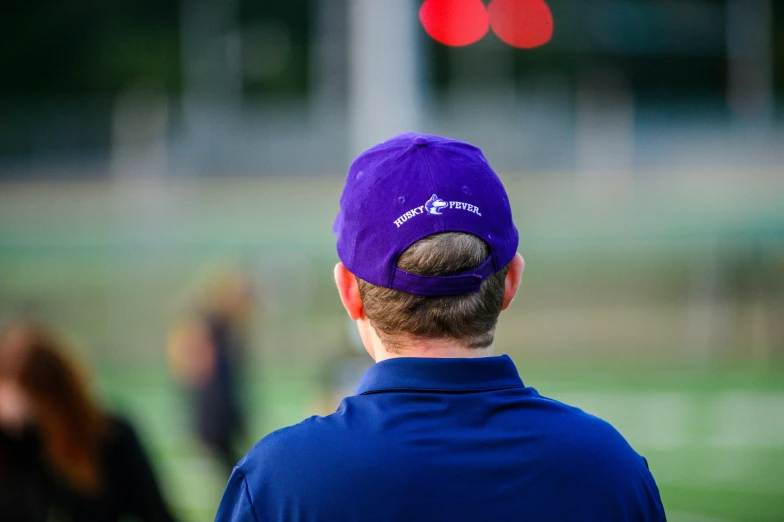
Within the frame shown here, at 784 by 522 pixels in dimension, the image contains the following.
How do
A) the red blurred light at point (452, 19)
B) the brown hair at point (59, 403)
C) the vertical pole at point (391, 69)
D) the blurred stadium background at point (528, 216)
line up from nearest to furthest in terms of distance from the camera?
the brown hair at point (59, 403) < the red blurred light at point (452, 19) < the vertical pole at point (391, 69) < the blurred stadium background at point (528, 216)

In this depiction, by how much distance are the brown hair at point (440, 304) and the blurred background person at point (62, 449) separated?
2.43 m

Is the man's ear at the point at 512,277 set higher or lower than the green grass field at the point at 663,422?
higher

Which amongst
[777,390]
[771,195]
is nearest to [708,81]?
[771,195]

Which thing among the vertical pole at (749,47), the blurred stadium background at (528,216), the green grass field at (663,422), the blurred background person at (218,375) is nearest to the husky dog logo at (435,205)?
the blurred stadium background at (528,216)

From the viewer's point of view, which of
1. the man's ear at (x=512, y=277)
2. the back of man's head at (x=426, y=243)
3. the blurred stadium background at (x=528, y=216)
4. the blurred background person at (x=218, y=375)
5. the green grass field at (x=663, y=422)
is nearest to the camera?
the back of man's head at (x=426, y=243)

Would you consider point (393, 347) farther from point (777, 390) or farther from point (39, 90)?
point (39, 90)

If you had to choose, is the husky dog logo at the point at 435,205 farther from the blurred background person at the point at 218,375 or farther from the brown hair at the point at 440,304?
the blurred background person at the point at 218,375

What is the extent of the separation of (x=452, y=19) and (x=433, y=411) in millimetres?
3849

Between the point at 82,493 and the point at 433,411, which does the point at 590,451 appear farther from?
the point at 82,493

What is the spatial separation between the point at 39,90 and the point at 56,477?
107 feet

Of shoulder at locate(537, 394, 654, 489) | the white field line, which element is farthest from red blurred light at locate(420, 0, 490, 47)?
the white field line

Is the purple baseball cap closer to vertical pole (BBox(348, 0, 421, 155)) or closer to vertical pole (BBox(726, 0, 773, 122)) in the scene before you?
vertical pole (BBox(348, 0, 421, 155))

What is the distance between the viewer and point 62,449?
3.45 m

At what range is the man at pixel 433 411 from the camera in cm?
127
